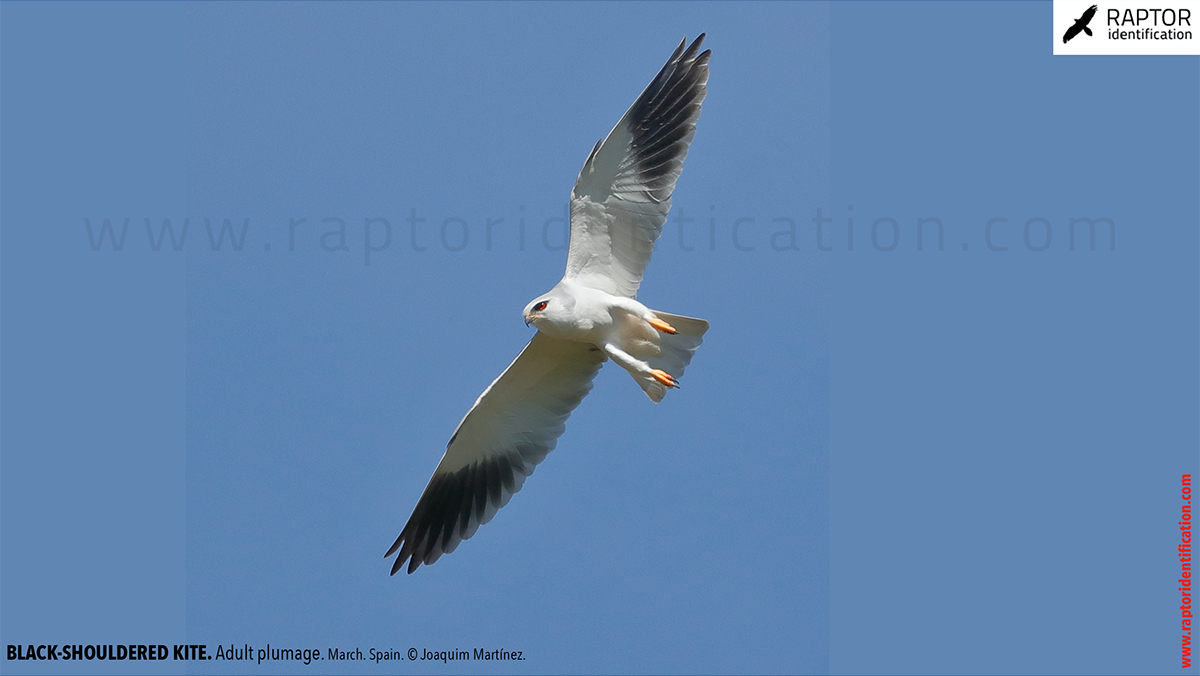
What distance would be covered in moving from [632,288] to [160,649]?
4326 mm

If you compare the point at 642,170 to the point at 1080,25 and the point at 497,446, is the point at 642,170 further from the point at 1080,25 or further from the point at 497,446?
the point at 1080,25

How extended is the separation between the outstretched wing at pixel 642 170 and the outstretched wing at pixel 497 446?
0.85m

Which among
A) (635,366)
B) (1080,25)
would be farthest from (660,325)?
(1080,25)

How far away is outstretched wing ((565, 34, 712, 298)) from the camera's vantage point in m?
8.48

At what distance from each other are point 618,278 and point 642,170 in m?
0.81

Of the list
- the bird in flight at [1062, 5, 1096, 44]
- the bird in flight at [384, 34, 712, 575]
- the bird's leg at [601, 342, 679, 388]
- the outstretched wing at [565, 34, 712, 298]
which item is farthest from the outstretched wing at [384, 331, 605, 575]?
the bird in flight at [1062, 5, 1096, 44]

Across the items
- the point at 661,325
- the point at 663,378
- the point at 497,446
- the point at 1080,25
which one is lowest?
the point at 497,446

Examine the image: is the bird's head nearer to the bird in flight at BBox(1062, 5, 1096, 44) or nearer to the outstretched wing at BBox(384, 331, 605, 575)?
the outstretched wing at BBox(384, 331, 605, 575)

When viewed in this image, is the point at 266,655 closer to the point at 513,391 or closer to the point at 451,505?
the point at 451,505

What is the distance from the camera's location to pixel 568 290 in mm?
8492

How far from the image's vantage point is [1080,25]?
9961 mm

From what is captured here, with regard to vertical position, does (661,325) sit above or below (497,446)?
above

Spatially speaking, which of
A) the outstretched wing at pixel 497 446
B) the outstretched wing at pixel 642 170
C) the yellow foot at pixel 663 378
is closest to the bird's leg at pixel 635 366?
the yellow foot at pixel 663 378

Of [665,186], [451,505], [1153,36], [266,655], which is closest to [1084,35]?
[1153,36]
